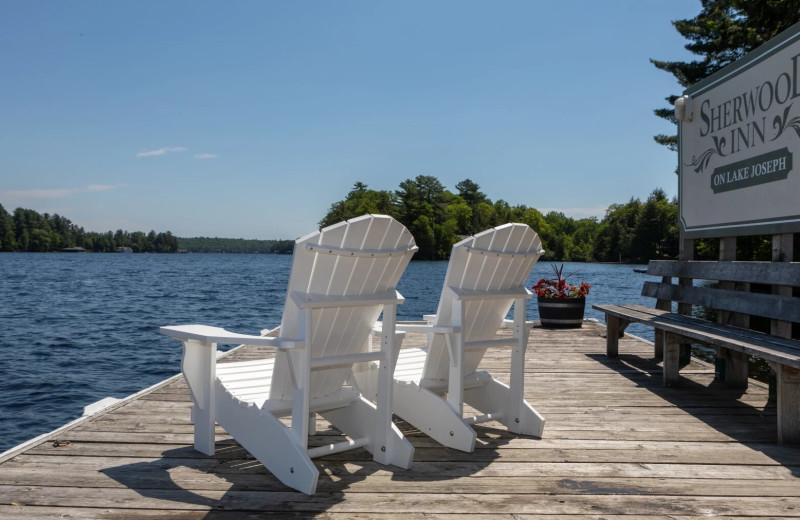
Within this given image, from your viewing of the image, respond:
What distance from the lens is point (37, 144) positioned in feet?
193

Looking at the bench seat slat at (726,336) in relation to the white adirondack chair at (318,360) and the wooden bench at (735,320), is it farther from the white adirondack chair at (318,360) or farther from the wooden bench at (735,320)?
the white adirondack chair at (318,360)

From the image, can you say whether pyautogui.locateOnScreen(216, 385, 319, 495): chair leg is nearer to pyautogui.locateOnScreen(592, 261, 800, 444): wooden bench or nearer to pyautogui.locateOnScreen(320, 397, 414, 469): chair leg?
pyautogui.locateOnScreen(320, 397, 414, 469): chair leg

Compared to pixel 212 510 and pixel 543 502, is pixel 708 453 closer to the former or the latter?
pixel 543 502

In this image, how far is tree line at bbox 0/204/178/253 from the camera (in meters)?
112

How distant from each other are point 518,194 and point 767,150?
4133 inches

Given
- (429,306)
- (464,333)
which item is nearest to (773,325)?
(464,333)

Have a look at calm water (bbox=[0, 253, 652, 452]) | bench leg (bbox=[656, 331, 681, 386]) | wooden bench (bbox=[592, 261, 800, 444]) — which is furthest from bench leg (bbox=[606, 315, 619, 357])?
calm water (bbox=[0, 253, 652, 452])

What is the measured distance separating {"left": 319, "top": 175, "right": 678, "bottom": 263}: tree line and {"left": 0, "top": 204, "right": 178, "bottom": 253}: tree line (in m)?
58.2

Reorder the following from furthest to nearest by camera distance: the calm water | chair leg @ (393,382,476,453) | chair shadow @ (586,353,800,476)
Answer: the calm water
chair shadow @ (586,353,800,476)
chair leg @ (393,382,476,453)

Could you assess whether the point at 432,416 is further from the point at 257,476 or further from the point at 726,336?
the point at 726,336

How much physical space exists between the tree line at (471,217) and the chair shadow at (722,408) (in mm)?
68219

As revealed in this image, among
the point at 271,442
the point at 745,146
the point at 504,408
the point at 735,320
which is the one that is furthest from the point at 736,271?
the point at 271,442

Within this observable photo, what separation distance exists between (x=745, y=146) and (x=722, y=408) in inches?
85.3

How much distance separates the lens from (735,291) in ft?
17.1
